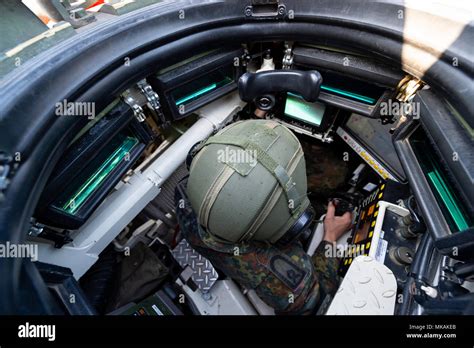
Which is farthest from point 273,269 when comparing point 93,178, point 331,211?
point 93,178

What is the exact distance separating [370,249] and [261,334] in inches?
37.7

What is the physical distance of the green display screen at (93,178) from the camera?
1559 millimetres

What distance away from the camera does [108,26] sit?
1.59m

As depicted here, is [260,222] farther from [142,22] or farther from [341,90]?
[142,22]

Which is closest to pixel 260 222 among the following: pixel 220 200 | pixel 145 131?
pixel 220 200

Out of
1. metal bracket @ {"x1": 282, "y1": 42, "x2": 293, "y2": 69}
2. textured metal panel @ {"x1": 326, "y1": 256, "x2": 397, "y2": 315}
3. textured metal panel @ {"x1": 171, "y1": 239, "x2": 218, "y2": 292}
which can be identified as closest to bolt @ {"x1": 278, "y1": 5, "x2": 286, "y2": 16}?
metal bracket @ {"x1": 282, "y1": 42, "x2": 293, "y2": 69}

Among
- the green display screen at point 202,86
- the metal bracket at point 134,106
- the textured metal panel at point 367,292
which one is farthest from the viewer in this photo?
the green display screen at point 202,86

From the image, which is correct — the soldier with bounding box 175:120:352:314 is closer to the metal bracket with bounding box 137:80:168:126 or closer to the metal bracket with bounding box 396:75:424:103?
the metal bracket with bounding box 137:80:168:126

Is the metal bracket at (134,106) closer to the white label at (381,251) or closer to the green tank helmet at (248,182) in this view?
the green tank helmet at (248,182)

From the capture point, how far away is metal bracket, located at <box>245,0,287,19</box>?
69.1 inches

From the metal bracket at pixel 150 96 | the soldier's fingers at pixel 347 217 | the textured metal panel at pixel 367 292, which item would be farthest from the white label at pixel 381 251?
the metal bracket at pixel 150 96

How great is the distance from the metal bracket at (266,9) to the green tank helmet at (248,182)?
1.95 feet

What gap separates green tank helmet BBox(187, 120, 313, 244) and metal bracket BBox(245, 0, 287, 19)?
59 centimetres

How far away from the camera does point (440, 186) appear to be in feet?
4.68
